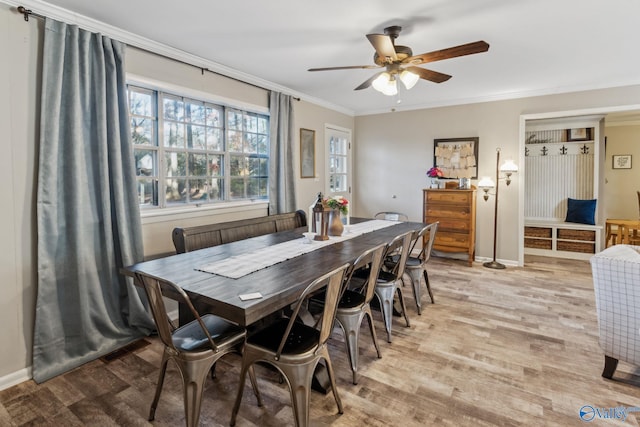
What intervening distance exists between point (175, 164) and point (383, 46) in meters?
2.19

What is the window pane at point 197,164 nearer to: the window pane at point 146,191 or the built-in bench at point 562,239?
the window pane at point 146,191

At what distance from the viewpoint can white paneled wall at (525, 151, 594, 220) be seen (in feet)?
18.8

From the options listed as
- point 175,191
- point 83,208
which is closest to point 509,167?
point 175,191

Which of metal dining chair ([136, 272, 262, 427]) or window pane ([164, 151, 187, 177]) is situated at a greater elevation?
window pane ([164, 151, 187, 177])

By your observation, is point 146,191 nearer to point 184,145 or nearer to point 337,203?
point 184,145

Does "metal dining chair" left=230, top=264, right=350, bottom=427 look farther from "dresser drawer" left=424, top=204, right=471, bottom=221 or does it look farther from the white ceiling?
"dresser drawer" left=424, top=204, right=471, bottom=221

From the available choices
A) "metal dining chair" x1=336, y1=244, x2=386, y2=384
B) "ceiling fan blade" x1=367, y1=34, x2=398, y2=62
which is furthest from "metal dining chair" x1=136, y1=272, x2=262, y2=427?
"ceiling fan blade" x1=367, y1=34, x2=398, y2=62

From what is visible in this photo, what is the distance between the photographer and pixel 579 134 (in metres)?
5.76

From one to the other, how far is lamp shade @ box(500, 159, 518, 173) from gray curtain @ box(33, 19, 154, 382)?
4529 mm

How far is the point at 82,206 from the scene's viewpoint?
246cm

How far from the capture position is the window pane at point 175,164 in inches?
127

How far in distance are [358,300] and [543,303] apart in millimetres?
2428

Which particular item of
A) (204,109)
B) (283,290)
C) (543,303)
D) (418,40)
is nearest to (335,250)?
(283,290)

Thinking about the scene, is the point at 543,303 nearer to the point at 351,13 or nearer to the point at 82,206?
the point at 351,13
